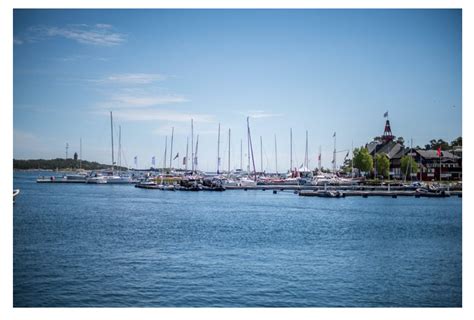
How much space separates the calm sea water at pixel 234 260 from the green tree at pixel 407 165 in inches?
923

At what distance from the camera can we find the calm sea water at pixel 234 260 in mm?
12211

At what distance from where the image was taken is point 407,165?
5009 cm

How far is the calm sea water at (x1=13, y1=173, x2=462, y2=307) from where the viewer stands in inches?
481

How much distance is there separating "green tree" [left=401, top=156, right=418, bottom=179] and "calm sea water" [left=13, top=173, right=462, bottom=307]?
76.9ft

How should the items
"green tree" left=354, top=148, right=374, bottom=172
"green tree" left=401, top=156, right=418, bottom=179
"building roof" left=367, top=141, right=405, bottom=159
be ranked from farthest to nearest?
"building roof" left=367, top=141, right=405, bottom=159, "green tree" left=354, top=148, right=374, bottom=172, "green tree" left=401, top=156, right=418, bottom=179

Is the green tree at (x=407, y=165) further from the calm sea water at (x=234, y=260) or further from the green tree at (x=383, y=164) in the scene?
the calm sea water at (x=234, y=260)

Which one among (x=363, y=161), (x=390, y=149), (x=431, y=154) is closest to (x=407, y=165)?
(x=431, y=154)

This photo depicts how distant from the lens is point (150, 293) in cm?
1232

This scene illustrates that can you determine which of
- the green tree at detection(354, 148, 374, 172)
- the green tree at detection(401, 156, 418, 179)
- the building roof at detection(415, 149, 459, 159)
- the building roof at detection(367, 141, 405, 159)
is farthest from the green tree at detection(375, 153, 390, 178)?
the building roof at detection(415, 149, 459, 159)

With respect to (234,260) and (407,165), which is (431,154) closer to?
(407,165)

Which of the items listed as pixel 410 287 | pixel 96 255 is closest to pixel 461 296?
pixel 410 287

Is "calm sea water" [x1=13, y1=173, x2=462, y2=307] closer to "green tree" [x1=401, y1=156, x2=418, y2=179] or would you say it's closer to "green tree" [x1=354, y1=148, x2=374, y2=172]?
"green tree" [x1=401, y1=156, x2=418, y2=179]

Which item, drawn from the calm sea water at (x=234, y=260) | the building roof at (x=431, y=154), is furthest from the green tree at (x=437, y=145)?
the calm sea water at (x=234, y=260)
